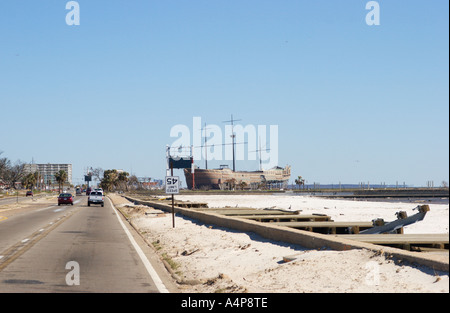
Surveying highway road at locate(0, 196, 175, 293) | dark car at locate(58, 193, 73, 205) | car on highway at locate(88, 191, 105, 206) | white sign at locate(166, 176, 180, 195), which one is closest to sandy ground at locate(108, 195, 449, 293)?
highway road at locate(0, 196, 175, 293)

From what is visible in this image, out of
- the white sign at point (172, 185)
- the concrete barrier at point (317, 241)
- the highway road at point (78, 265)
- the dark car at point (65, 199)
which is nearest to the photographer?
the concrete barrier at point (317, 241)

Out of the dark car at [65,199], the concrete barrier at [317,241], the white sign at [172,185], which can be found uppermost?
the white sign at [172,185]

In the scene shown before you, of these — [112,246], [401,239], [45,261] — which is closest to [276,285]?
[401,239]

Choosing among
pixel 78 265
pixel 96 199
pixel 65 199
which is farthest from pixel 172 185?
pixel 65 199

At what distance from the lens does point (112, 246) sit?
19594 mm

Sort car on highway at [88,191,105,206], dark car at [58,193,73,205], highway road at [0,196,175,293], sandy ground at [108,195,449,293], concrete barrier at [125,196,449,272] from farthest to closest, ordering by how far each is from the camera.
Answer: dark car at [58,193,73,205]
car on highway at [88,191,105,206]
highway road at [0,196,175,293]
concrete barrier at [125,196,449,272]
sandy ground at [108,195,449,293]

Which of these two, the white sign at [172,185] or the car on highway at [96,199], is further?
the car on highway at [96,199]

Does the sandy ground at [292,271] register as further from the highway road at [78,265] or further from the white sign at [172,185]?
the white sign at [172,185]

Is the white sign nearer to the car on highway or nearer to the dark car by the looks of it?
the car on highway

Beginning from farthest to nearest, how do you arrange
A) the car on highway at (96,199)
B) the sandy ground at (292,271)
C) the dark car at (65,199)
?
the dark car at (65,199) < the car on highway at (96,199) < the sandy ground at (292,271)

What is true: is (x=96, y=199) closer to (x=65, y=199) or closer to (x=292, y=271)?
(x=65, y=199)

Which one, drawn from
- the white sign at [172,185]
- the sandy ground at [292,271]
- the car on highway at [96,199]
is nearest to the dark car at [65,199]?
the car on highway at [96,199]

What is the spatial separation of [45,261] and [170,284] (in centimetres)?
482
